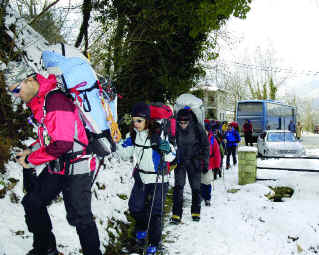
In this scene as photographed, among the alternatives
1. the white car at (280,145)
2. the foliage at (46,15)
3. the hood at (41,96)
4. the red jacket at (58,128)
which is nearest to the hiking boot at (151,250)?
the red jacket at (58,128)

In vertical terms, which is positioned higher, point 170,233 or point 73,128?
point 73,128

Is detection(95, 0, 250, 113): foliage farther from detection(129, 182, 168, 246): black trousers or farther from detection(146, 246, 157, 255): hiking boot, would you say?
detection(146, 246, 157, 255): hiking boot

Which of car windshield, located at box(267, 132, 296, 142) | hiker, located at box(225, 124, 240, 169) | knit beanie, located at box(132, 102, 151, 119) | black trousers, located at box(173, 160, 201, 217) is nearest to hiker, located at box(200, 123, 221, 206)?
black trousers, located at box(173, 160, 201, 217)

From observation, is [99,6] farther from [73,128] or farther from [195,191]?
[73,128]

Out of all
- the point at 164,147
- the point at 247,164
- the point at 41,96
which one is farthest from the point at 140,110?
the point at 247,164

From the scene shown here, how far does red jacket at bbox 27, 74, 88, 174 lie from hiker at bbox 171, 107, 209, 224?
2990 millimetres

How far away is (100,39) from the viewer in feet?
22.0

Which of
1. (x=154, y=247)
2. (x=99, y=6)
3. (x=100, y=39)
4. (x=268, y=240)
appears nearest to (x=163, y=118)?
(x=154, y=247)

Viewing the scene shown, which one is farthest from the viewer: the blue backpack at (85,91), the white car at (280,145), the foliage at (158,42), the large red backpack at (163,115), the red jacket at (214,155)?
the white car at (280,145)

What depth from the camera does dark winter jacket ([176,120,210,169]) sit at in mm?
5156

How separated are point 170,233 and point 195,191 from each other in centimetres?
89

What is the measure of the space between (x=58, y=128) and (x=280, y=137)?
43.9ft

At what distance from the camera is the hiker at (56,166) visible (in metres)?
2.26

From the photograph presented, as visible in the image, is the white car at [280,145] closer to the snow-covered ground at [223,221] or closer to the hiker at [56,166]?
the snow-covered ground at [223,221]
